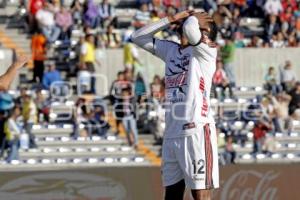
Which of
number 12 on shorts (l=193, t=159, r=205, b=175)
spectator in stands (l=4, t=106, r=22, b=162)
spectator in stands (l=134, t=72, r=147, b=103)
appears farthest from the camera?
spectator in stands (l=134, t=72, r=147, b=103)

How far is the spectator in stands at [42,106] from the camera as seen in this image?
1944 cm

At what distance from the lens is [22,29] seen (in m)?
22.0

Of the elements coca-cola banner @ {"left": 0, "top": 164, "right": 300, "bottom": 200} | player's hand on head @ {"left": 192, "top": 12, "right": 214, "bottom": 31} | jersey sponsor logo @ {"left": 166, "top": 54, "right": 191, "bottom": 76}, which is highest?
player's hand on head @ {"left": 192, "top": 12, "right": 214, "bottom": 31}

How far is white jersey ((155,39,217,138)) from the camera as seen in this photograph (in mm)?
8297

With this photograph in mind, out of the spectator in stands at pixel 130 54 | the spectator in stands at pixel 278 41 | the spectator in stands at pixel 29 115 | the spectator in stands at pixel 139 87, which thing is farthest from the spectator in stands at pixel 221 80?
the spectator in stands at pixel 29 115

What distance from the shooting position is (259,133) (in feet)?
67.3

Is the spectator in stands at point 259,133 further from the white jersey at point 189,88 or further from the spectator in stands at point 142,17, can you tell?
the white jersey at point 189,88

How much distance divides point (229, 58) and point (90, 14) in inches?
127

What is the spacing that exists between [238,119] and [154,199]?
7.18m

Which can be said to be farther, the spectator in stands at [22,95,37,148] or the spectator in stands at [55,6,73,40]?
the spectator in stands at [55,6,73,40]

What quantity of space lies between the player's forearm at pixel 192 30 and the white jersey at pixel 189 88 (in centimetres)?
9

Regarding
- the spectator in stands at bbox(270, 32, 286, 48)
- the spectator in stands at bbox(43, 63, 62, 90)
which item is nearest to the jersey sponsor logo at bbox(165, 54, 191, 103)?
the spectator in stands at bbox(43, 63, 62, 90)

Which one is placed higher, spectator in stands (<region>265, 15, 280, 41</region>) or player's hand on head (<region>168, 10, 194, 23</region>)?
spectator in stands (<region>265, 15, 280, 41</region>)

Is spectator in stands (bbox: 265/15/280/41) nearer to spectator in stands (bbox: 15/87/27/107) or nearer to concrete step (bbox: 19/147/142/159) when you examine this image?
concrete step (bbox: 19/147/142/159)
